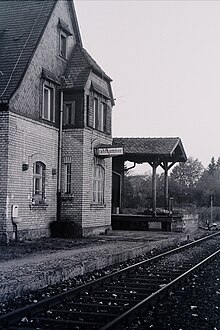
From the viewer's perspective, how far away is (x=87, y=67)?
888 inches

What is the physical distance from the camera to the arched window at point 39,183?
64.7 ft

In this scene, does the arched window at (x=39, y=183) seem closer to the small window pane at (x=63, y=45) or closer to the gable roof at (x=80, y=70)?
the gable roof at (x=80, y=70)

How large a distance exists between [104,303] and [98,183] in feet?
47.9

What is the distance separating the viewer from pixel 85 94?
2173 centimetres

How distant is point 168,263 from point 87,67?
10.3m

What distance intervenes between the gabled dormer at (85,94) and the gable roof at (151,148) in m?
4.39

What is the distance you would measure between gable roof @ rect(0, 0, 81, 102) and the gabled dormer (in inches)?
Result: 89.5

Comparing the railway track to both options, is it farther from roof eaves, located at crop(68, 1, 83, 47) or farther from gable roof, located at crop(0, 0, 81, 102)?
roof eaves, located at crop(68, 1, 83, 47)

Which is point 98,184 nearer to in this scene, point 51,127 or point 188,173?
point 51,127

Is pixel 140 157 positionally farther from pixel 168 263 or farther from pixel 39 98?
pixel 168 263

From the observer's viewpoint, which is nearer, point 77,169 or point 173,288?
point 173,288

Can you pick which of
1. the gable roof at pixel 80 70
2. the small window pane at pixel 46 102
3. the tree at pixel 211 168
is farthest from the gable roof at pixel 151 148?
the tree at pixel 211 168

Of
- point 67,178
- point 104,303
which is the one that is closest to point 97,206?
point 67,178

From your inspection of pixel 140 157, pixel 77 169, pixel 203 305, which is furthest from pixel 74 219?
pixel 203 305
